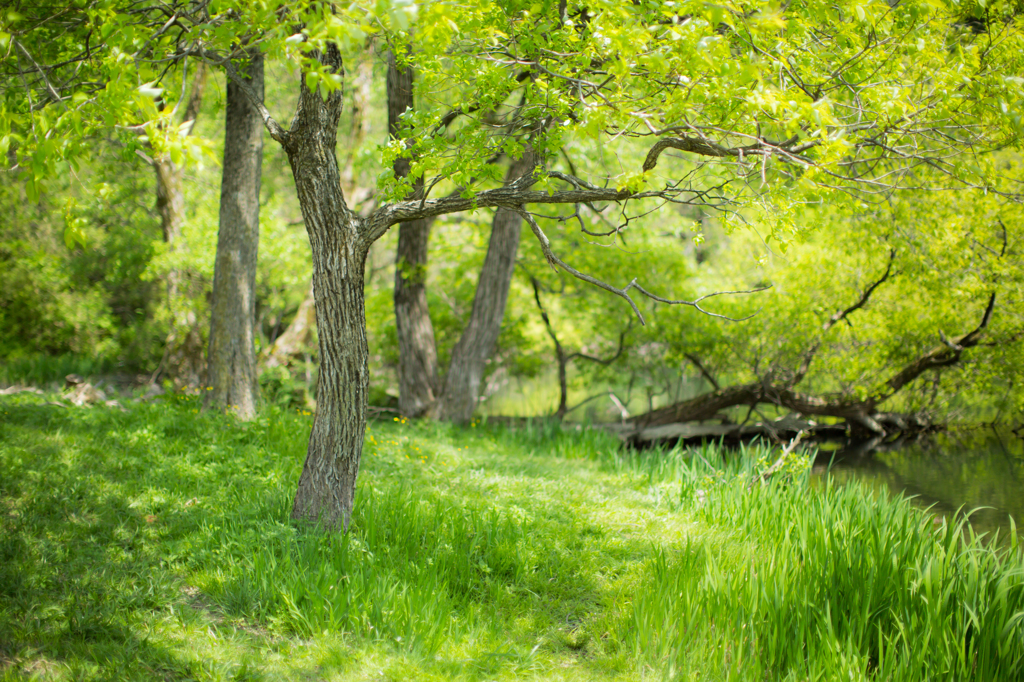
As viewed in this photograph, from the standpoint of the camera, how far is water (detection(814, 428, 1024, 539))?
670 cm

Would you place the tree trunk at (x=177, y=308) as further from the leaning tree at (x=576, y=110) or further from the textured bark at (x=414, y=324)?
the leaning tree at (x=576, y=110)

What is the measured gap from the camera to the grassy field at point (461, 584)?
3.05 m

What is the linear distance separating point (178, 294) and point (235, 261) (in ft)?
12.2

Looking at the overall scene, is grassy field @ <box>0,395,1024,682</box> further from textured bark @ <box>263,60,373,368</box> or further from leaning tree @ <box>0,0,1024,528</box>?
textured bark @ <box>263,60,373,368</box>

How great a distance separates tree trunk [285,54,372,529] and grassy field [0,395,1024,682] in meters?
0.31

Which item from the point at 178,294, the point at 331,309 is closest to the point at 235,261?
the point at 331,309

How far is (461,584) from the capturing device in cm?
380

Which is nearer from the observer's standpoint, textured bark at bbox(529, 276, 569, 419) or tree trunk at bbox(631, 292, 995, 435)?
tree trunk at bbox(631, 292, 995, 435)

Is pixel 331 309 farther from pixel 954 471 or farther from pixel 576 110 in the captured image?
pixel 954 471

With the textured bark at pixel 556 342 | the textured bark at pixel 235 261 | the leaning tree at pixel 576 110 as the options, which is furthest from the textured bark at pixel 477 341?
the leaning tree at pixel 576 110

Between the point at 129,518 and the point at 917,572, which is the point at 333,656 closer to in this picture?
the point at 129,518

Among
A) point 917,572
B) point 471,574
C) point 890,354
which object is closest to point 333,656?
point 471,574

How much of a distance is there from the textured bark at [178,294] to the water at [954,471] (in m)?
9.02

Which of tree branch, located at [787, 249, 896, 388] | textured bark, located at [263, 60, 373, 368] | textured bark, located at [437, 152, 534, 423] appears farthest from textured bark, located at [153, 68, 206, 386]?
tree branch, located at [787, 249, 896, 388]
